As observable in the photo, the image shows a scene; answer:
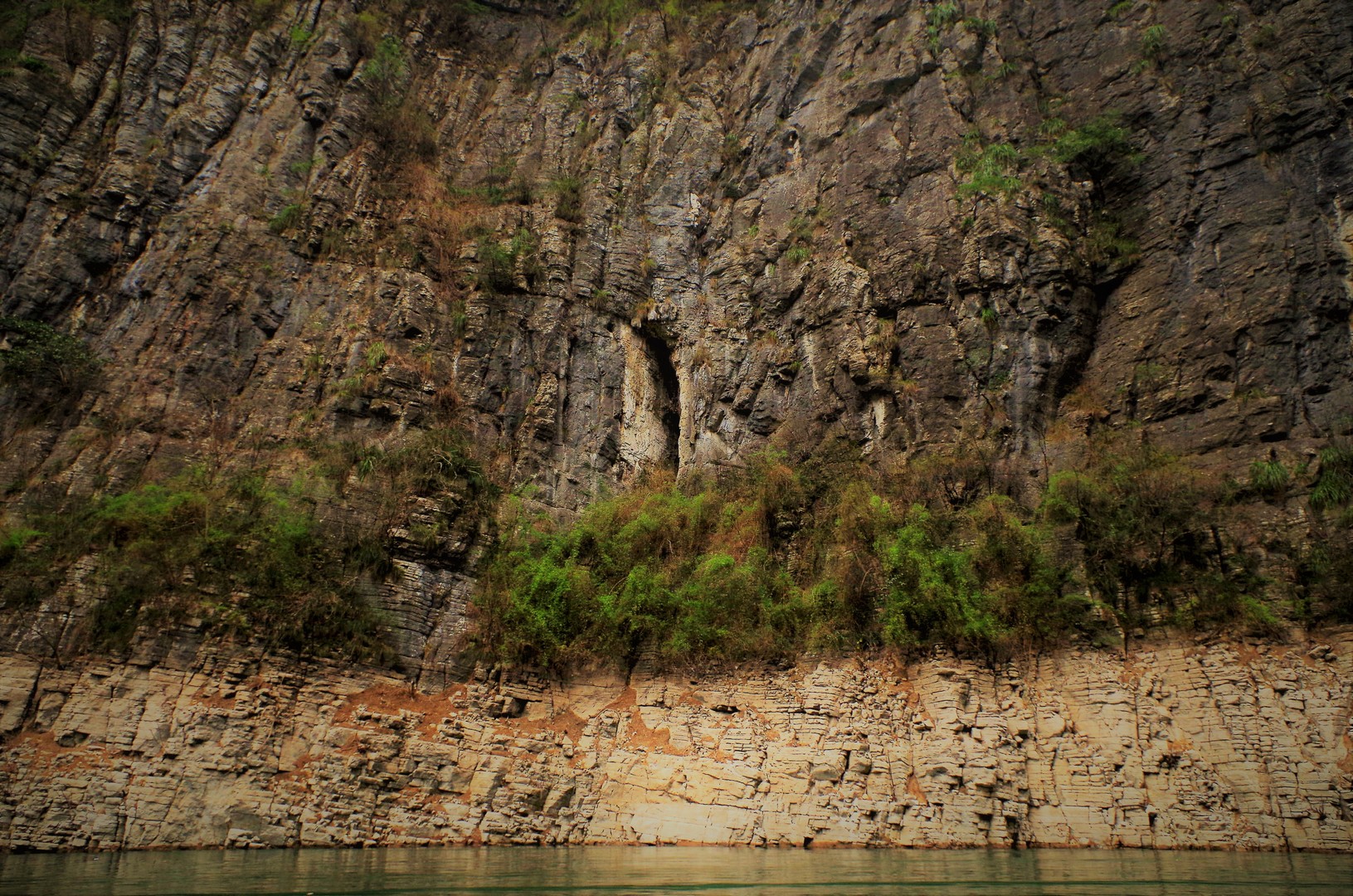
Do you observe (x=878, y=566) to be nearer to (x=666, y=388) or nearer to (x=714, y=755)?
(x=714, y=755)

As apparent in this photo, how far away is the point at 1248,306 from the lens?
49.0ft

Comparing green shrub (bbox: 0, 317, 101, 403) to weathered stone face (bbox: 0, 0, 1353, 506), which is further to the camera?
green shrub (bbox: 0, 317, 101, 403)

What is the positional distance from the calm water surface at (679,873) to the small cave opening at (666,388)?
12.6m

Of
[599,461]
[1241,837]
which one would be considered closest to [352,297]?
[599,461]

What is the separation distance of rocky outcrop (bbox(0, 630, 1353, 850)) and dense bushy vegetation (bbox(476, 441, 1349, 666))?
2.25ft

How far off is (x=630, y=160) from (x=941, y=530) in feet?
57.3

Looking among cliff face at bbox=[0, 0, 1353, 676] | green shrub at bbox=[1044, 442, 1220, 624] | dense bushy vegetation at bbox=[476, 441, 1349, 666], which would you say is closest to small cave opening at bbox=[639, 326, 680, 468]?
cliff face at bbox=[0, 0, 1353, 676]

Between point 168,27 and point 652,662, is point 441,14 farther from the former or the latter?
point 652,662

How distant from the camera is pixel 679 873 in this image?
8.50 m

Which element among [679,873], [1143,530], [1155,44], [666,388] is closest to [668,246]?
[666,388]

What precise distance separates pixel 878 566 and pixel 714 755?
4.75m

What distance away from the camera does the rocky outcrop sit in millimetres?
11039

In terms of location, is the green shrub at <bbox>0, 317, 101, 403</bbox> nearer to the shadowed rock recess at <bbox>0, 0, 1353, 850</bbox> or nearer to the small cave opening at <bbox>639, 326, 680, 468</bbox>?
the shadowed rock recess at <bbox>0, 0, 1353, 850</bbox>

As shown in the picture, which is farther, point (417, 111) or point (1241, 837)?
point (417, 111)
